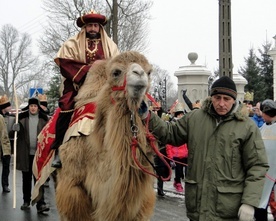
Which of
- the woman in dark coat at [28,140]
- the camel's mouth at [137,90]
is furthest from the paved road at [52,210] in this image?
the camel's mouth at [137,90]

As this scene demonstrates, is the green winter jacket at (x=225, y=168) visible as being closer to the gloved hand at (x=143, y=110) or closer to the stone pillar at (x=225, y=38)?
the gloved hand at (x=143, y=110)

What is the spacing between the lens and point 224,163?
12.6ft

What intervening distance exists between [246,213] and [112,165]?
119cm

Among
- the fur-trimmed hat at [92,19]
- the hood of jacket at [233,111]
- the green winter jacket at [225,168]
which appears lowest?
the green winter jacket at [225,168]

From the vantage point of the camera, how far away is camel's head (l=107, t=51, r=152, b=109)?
369cm

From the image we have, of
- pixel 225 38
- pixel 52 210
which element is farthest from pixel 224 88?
pixel 225 38

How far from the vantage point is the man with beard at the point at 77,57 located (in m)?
5.29

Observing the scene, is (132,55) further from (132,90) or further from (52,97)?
(52,97)

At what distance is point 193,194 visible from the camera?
13.0ft

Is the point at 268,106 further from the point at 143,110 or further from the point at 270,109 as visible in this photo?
the point at 143,110

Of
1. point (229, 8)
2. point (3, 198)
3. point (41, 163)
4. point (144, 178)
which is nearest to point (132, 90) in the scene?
point (144, 178)

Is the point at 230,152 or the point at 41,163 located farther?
the point at 41,163

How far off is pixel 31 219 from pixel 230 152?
16.4ft

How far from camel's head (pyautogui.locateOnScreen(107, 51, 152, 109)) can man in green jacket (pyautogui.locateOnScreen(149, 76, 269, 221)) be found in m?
0.66
